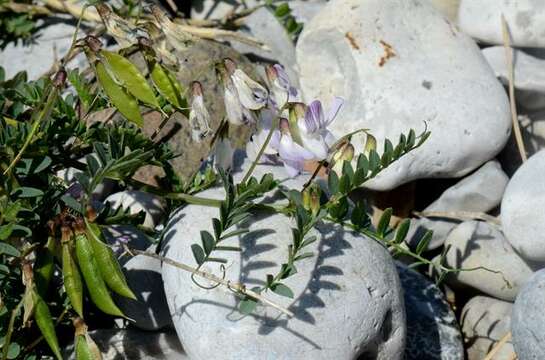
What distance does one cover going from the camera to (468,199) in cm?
281

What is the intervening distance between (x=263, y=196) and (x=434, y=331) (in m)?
0.61

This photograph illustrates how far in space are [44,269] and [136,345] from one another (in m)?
0.35

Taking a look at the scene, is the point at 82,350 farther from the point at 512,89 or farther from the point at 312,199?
the point at 512,89

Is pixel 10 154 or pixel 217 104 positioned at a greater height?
pixel 10 154

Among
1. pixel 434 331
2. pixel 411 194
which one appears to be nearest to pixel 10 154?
pixel 434 331

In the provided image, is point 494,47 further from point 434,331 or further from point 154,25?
point 154,25

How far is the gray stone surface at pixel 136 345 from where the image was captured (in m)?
2.19

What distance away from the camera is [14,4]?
3.27m

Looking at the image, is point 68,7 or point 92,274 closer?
point 92,274

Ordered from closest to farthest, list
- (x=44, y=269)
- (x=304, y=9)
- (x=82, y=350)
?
1. (x=82, y=350)
2. (x=44, y=269)
3. (x=304, y=9)

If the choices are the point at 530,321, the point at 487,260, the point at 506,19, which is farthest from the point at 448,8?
the point at 530,321

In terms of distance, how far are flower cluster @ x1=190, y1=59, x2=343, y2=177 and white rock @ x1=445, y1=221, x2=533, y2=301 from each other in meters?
0.85

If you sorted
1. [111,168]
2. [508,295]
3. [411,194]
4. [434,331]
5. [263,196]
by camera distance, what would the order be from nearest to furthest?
[111,168], [263,196], [434,331], [508,295], [411,194]

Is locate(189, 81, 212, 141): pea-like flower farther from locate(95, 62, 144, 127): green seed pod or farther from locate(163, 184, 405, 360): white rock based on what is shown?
locate(163, 184, 405, 360): white rock
